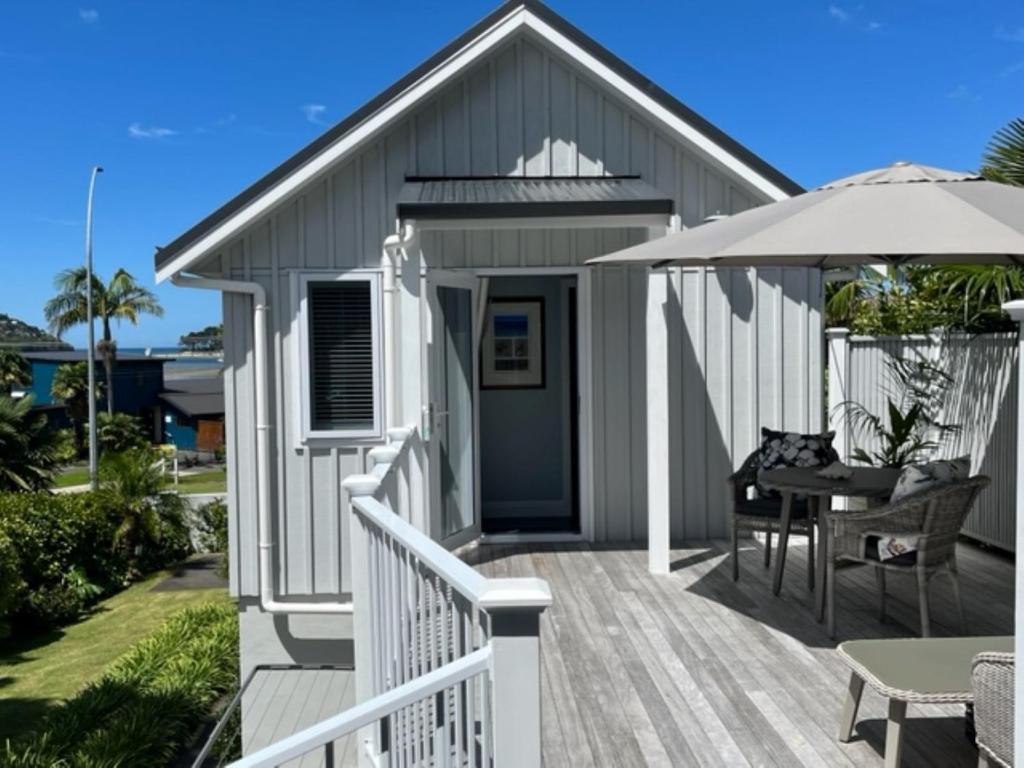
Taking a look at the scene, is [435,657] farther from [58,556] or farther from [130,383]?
[130,383]

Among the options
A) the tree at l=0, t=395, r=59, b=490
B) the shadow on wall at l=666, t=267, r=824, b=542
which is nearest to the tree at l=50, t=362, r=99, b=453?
the tree at l=0, t=395, r=59, b=490

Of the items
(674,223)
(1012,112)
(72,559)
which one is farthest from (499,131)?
(72,559)

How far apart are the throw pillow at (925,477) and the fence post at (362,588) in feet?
8.57

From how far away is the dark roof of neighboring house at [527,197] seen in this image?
227 inches

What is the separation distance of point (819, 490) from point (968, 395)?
3480 millimetres

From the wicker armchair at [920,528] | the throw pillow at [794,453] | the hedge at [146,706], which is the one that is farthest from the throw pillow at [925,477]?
the hedge at [146,706]

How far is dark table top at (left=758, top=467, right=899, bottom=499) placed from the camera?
4.65 metres

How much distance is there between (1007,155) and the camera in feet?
20.6

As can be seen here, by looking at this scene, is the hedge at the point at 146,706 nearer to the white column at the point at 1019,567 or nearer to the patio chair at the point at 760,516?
the patio chair at the point at 760,516

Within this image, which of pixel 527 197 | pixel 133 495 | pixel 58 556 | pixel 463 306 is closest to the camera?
pixel 527 197

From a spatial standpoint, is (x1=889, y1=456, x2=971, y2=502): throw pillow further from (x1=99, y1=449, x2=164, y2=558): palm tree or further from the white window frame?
(x1=99, y1=449, x2=164, y2=558): palm tree

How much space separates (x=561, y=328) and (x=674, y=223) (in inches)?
97.7

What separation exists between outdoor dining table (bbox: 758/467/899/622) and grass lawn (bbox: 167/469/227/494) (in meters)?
26.5

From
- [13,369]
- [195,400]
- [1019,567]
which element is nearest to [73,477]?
[13,369]
